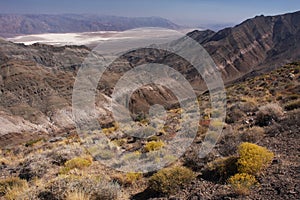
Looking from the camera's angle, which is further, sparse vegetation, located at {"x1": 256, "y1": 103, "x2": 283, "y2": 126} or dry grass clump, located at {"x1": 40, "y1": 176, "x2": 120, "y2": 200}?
sparse vegetation, located at {"x1": 256, "y1": 103, "x2": 283, "y2": 126}

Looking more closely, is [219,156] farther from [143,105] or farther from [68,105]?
[143,105]

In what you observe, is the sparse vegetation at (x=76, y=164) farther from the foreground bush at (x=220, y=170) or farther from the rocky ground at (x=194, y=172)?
the foreground bush at (x=220, y=170)

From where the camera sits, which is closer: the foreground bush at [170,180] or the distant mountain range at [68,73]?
the foreground bush at [170,180]

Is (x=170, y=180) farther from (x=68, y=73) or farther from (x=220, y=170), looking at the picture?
(x=68, y=73)

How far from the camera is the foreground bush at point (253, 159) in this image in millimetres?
7500

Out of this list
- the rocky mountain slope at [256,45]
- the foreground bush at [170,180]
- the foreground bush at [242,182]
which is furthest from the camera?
the rocky mountain slope at [256,45]

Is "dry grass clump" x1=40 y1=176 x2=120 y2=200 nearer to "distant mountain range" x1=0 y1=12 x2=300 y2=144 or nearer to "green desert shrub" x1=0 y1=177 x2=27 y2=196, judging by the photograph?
"green desert shrub" x1=0 y1=177 x2=27 y2=196

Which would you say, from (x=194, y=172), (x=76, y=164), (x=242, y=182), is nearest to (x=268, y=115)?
(x=194, y=172)

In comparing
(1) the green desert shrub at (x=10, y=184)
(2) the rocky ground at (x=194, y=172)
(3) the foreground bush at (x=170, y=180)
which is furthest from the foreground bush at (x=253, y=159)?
(1) the green desert shrub at (x=10, y=184)

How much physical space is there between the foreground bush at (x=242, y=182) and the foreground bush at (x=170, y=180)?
1163 mm

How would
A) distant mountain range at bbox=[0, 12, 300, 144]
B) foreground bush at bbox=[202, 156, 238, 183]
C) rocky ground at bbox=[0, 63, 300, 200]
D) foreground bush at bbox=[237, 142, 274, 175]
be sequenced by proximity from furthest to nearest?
distant mountain range at bbox=[0, 12, 300, 144] < foreground bush at bbox=[202, 156, 238, 183] < foreground bush at bbox=[237, 142, 274, 175] < rocky ground at bbox=[0, 63, 300, 200]

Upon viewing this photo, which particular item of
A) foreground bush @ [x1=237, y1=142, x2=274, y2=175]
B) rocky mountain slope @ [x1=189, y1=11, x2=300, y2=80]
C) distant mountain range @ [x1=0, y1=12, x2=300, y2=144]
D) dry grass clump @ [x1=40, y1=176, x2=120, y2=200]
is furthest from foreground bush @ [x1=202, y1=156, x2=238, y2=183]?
rocky mountain slope @ [x1=189, y1=11, x2=300, y2=80]

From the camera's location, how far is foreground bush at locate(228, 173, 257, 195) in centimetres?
662

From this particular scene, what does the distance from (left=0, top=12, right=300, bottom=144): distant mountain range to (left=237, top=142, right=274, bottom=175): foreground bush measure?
21.9 metres
